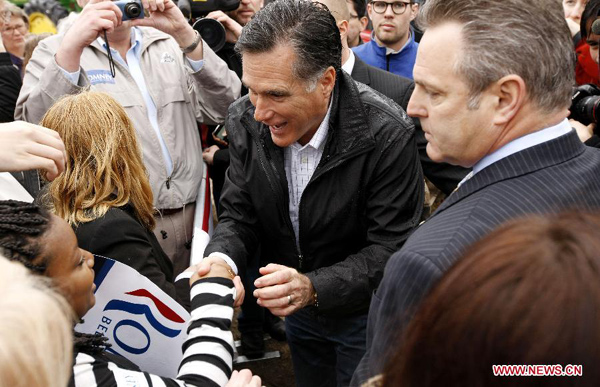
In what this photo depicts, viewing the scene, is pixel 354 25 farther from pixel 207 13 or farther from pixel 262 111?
pixel 262 111

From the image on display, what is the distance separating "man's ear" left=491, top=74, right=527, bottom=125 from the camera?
1488mm

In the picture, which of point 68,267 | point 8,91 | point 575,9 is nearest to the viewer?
point 68,267

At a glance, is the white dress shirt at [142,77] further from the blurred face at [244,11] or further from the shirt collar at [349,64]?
the blurred face at [244,11]

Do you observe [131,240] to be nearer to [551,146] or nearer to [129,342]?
[129,342]

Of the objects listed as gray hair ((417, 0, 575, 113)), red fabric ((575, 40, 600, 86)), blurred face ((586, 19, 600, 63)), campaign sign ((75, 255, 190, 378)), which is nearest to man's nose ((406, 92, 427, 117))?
gray hair ((417, 0, 575, 113))

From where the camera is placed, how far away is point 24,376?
1.04 meters

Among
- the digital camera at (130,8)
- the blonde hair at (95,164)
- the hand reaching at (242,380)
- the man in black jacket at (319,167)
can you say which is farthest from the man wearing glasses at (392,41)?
the hand reaching at (242,380)

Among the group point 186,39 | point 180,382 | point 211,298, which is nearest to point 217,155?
point 186,39

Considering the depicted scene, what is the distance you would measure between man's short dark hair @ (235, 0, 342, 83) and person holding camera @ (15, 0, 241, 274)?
1.04m

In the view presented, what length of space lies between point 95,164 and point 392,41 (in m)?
3.03

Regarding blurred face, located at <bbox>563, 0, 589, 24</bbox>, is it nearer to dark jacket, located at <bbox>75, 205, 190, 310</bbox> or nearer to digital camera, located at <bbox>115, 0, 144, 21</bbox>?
digital camera, located at <bbox>115, 0, 144, 21</bbox>

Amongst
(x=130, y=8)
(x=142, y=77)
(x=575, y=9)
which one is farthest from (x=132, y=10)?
(x=575, y=9)

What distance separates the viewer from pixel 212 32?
370 cm

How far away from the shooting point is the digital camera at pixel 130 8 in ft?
10.5
